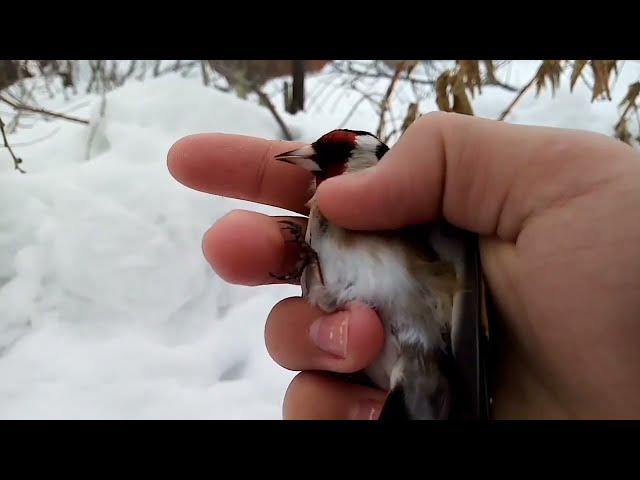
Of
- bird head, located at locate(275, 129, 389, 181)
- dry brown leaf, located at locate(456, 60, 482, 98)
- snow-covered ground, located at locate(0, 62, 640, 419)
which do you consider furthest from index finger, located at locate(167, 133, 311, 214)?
dry brown leaf, located at locate(456, 60, 482, 98)

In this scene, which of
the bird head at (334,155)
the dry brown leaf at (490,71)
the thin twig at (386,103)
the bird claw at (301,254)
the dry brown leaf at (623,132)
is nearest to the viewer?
the bird claw at (301,254)

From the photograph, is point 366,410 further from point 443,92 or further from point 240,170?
point 443,92

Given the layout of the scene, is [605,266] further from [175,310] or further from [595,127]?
[595,127]

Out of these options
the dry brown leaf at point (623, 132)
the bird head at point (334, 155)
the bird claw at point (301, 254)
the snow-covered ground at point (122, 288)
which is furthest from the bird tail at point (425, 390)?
the dry brown leaf at point (623, 132)

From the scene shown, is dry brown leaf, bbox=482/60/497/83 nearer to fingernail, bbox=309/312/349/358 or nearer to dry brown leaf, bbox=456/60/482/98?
dry brown leaf, bbox=456/60/482/98

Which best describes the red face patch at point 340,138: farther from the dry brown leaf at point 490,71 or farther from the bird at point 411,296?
the dry brown leaf at point 490,71

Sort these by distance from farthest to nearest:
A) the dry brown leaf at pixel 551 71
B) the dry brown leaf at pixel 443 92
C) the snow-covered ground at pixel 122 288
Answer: the dry brown leaf at pixel 551 71 → the dry brown leaf at pixel 443 92 → the snow-covered ground at pixel 122 288
